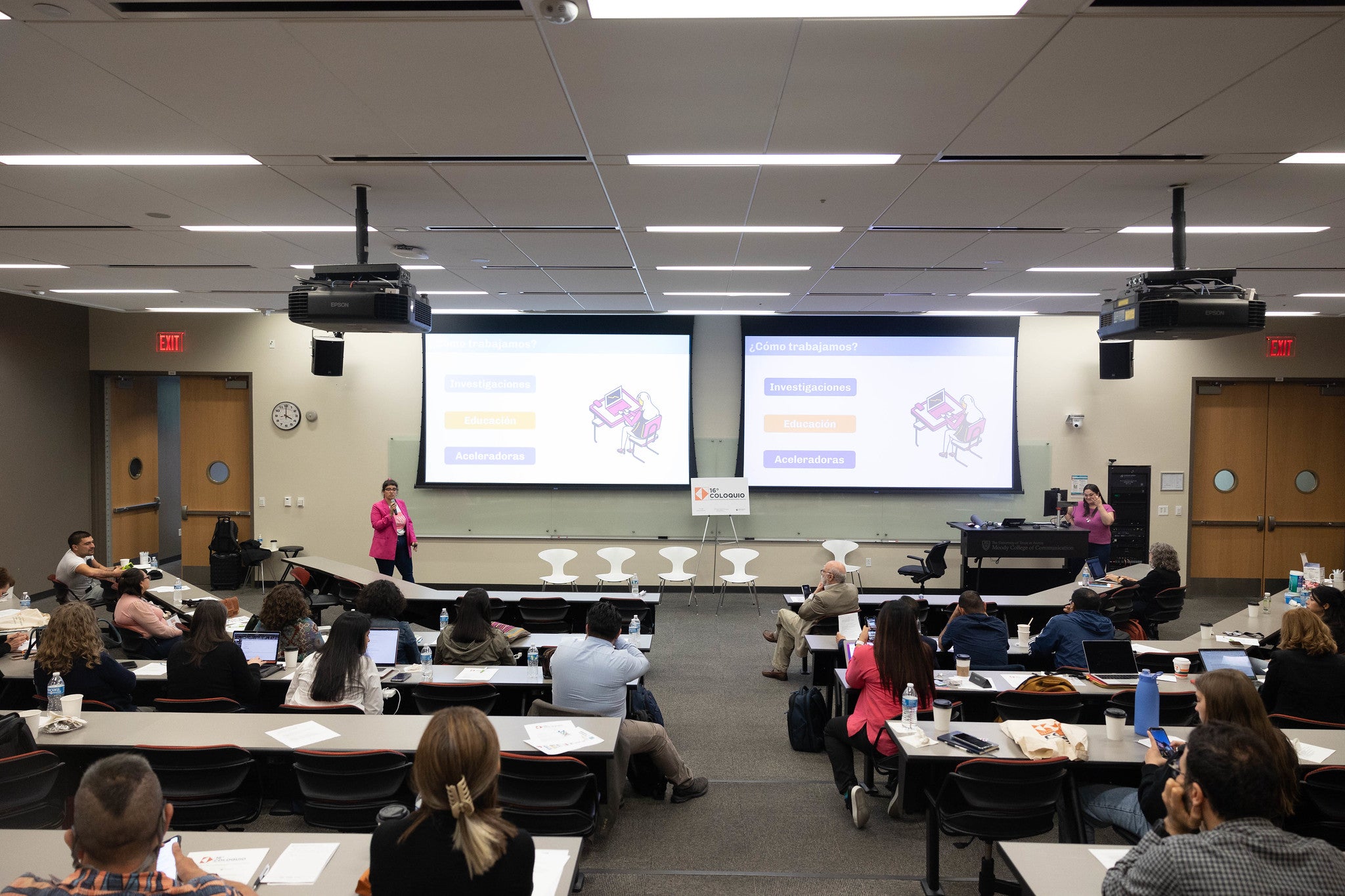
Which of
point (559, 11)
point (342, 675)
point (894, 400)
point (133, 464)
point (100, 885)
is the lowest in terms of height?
point (342, 675)

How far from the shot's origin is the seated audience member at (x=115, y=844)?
183 cm

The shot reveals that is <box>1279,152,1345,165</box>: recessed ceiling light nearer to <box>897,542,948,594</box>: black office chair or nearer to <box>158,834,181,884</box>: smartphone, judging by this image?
<box>158,834,181,884</box>: smartphone

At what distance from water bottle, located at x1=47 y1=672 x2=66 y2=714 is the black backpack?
13.6 feet

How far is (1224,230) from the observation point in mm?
5117

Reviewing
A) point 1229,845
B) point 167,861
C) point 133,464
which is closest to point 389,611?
point 167,861

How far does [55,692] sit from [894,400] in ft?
29.0

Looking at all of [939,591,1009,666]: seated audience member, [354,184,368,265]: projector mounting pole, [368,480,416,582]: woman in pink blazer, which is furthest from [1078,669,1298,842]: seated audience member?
[368,480,416,582]: woman in pink blazer

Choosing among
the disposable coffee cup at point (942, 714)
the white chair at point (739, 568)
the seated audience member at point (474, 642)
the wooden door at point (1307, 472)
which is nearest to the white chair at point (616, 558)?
the white chair at point (739, 568)

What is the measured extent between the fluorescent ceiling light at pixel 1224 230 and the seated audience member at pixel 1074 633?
2409mm

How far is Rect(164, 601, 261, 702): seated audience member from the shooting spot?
13.9 ft

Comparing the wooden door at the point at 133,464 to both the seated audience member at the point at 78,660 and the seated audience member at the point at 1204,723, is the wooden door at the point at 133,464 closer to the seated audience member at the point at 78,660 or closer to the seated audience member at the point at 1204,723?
the seated audience member at the point at 78,660

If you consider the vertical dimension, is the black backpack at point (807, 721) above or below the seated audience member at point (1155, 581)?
below

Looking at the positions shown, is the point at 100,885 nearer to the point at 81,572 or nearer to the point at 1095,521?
the point at 81,572

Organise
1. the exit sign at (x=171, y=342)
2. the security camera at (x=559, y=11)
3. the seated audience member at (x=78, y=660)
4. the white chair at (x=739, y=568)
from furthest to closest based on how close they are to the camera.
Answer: the exit sign at (x=171, y=342), the white chair at (x=739, y=568), the seated audience member at (x=78, y=660), the security camera at (x=559, y=11)
